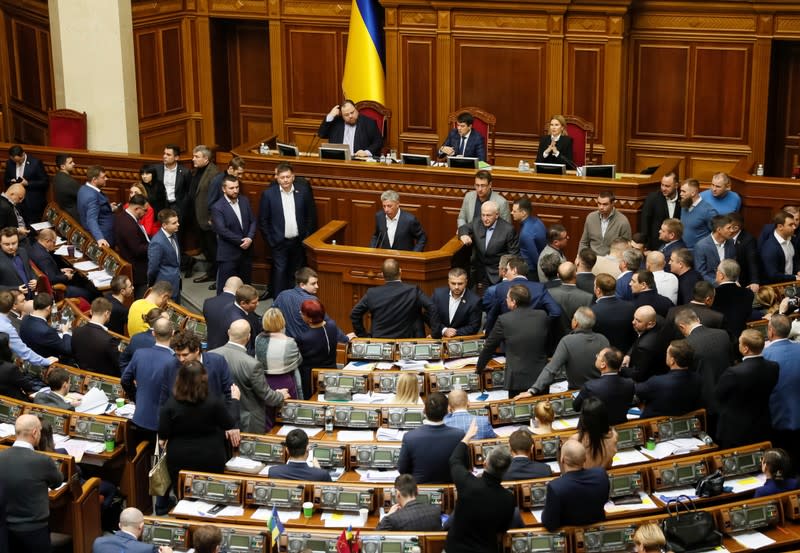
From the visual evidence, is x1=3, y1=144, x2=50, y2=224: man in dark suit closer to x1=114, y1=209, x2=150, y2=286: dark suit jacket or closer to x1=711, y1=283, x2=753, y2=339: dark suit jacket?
x1=114, y1=209, x2=150, y2=286: dark suit jacket

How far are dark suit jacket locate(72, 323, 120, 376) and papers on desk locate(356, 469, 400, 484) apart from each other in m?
2.59

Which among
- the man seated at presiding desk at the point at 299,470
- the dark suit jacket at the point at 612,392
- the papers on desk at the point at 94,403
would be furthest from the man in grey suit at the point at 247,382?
the dark suit jacket at the point at 612,392

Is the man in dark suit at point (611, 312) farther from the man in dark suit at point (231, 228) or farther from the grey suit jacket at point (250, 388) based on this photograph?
the man in dark suit at point (231, 228)

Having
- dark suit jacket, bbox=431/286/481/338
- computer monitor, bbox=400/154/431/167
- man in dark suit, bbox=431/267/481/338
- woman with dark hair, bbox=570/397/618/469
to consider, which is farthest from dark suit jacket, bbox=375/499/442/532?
computer monitor, bbox=400/154/431/167

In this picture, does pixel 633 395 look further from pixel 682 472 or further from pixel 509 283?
pixel 509 283

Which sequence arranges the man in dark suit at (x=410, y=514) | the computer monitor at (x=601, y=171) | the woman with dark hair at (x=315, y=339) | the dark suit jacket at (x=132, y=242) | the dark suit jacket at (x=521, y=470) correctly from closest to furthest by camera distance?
the man in dark suit at (x=410, y=514) < the dark suit jacket at (x=521, y=470) < the woman with dark hair at (x=315, y=339) < the dark suit jacket at (x=132, y=242) < the computer monitor at (x=601, y=171)

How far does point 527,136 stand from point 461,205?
294 centimetres

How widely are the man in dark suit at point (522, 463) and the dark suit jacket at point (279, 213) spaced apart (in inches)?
214

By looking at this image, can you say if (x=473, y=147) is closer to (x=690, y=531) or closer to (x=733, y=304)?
A: (x=733, y=304)

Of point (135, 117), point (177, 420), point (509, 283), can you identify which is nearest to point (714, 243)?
point (509, 283)

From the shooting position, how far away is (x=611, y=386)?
8.37 metres

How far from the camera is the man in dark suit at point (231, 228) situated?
12.6 m

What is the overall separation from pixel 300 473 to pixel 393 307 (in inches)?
107

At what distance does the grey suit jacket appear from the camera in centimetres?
883
